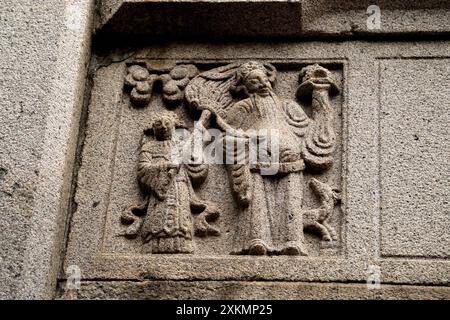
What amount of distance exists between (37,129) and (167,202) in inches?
25.5

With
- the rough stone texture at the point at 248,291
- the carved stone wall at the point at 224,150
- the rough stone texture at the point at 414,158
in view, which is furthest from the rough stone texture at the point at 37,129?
the rough stone texture at the point at 414,158

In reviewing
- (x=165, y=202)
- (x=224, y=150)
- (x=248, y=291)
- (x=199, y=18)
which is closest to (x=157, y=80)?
(x=199, y=18)

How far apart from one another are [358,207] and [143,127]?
1.08 metres

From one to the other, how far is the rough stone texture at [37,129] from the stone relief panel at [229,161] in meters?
0.29

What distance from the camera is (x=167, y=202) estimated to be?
13.6 feet

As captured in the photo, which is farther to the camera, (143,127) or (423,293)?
(143,127)

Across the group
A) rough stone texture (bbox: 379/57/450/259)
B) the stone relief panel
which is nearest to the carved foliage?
the stone relief panel

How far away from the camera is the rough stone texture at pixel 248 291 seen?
387cm

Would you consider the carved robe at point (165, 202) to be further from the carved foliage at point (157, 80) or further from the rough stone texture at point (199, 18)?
the rough stone texture at point (199, 18)

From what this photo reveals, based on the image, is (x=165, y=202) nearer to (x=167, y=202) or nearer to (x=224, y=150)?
(x=167, y=202)

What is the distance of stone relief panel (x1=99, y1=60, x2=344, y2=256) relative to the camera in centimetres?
409

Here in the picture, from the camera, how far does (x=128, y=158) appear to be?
4355mm

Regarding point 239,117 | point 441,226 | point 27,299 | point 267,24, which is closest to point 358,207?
point 441,226
